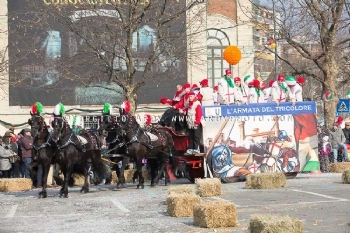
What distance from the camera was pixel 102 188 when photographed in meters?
23.3

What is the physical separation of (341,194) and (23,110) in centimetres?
2684

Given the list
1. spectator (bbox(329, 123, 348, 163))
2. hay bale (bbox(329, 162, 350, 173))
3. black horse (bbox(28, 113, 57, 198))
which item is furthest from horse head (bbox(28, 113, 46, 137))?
spectator (bbox(329, 123, 348, 163))

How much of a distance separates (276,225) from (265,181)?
9526 mm

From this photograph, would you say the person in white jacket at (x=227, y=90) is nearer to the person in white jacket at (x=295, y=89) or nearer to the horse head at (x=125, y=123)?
the person in white jacket at (x=295, y=89)

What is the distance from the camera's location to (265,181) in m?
20.1

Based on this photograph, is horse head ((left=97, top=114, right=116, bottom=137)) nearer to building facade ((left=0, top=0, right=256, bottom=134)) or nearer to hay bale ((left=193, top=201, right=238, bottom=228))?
hay bale ((left=193, top=201, right=238, bottom=228))

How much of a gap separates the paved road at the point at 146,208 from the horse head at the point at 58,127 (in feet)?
4.88

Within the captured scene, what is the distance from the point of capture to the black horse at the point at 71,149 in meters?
20.6

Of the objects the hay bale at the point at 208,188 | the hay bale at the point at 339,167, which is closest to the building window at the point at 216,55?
the hay bale at the point at 339,167

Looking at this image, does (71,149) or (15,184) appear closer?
(71,149)

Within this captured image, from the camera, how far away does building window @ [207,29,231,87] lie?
4409 centimetres

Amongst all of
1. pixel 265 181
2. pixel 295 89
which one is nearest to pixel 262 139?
pixel 295 89

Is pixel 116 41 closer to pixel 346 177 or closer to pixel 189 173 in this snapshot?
pixel 189 173

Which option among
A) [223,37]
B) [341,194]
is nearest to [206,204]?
[341,194]
